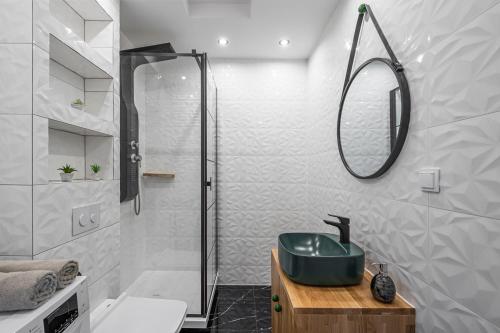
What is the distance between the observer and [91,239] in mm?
1493

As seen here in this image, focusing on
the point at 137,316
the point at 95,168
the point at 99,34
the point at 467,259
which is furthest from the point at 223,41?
the point at 467,259

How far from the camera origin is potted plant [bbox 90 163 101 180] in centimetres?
157

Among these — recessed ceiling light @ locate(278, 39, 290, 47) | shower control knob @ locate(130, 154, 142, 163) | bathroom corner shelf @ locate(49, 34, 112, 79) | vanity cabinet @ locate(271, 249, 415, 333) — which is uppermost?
recessed ceiling light @ locate(278, 39, 290, 47)

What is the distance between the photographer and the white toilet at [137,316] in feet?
4.37

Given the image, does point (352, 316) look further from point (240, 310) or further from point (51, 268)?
point (240, 310)

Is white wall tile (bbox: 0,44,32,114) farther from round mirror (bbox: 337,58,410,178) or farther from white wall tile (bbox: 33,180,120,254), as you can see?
round mirror (bbox: 337,58,410,178)

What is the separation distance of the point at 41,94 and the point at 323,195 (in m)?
2.02

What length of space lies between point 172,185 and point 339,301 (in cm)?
149

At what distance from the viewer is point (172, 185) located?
6.91ft

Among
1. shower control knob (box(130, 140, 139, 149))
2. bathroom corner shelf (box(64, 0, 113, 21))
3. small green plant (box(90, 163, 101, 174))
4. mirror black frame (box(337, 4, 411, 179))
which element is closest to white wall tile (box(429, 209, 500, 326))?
mirror black frame (box(337, 4, 411, 179))

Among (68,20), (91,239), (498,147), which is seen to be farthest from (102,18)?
(498,147)

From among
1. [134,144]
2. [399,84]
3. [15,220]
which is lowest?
[15,220]

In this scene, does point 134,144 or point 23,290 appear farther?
point 134,144

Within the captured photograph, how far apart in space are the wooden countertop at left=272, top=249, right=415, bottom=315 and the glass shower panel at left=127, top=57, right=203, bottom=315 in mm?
1123
